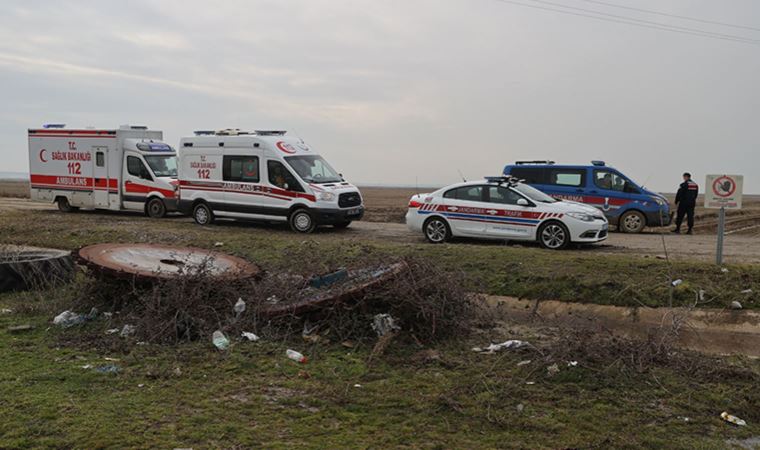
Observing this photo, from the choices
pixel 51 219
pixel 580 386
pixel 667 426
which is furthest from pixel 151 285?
pixel 51 219

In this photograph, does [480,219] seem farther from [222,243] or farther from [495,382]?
[495,382]

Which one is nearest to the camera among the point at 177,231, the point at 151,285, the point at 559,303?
the point at 151,285

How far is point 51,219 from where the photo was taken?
70.9ft

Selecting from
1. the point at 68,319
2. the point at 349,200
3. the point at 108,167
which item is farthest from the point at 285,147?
the point at 68,319

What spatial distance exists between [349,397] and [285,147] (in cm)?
1420

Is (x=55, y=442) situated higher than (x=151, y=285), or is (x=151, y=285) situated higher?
(x=151, y=285)

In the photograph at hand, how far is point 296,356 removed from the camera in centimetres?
745

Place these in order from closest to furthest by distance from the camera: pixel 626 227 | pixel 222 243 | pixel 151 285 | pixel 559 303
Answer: pixel 151 285 → pixel 559 303 → pixel 222 243 → pixel 626 227

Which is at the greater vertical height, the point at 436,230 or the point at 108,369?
the point at 436,230

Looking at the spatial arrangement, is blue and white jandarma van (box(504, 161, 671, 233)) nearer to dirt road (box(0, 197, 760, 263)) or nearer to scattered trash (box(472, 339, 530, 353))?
dirt road (box(0, 197, 760, 263))

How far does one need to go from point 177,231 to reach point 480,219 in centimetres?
808

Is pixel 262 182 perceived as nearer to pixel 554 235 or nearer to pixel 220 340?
pixel 554 235

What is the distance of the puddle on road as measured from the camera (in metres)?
9.15

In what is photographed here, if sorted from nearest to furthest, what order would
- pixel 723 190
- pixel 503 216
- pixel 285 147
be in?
pixel 723 190, pixel 503 216, pixel 285 147
